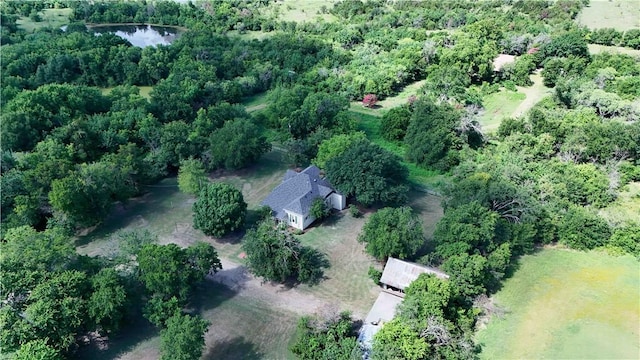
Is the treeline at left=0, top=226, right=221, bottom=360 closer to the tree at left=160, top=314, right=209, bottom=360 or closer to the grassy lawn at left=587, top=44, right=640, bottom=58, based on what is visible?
the tree at left=160, top=314, right=209, bottom=360

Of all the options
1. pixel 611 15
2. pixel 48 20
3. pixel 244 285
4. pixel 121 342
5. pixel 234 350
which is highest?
pixel 611 15

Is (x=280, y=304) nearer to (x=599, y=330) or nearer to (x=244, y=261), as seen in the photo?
(x=244, y=261)

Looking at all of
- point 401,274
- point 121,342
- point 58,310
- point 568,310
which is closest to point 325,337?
point 401,274

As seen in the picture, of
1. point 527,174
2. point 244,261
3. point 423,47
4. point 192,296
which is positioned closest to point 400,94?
point 423,47

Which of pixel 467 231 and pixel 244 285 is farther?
pixel 244 285

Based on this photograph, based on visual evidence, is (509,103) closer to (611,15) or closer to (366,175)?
(366,175)
